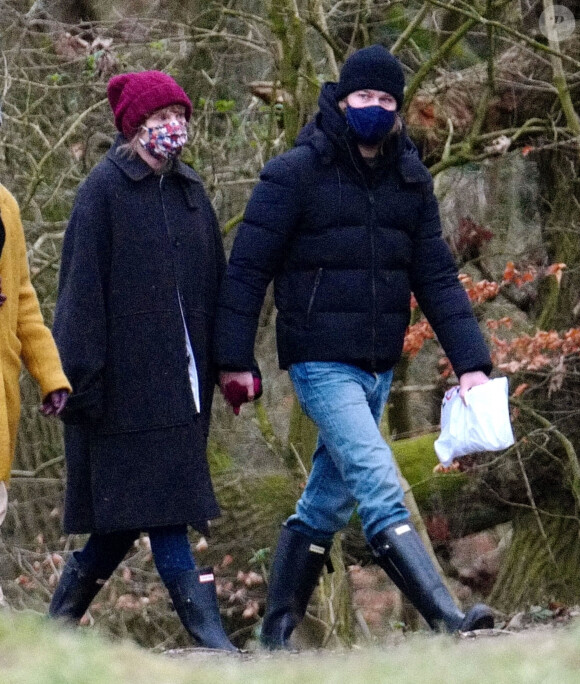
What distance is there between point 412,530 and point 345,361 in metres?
0.65

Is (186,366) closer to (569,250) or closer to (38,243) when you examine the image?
(38,243)

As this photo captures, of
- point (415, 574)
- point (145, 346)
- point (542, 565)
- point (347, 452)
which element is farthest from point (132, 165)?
point (542, 565)

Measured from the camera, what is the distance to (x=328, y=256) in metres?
5.42

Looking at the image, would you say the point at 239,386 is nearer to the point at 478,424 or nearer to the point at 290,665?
the point at 478,424

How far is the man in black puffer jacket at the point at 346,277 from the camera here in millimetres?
5340

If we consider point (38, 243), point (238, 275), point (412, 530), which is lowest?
point (412, 530)

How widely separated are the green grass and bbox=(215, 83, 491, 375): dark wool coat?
129cm

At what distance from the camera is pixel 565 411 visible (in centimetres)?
892

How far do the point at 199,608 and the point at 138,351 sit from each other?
941 millimetres

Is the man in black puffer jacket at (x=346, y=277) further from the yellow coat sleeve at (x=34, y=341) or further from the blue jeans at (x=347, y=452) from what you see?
the yellow coat sleeve at (x=34, y=341)

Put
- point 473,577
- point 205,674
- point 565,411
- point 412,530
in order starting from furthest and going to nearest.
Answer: point 473,577 → point 565,411 → point 412,530 → point 205,674

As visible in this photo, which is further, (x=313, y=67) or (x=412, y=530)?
(x=313, y=67)

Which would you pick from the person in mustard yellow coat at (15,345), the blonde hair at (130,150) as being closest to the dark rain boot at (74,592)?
the person in mustard yellow coat at (15,345)

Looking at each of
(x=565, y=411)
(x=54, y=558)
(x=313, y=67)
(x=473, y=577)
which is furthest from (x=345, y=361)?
(x=473, y=577)
